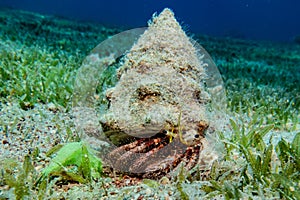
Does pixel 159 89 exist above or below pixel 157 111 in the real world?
above

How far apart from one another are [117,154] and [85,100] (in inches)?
74.1

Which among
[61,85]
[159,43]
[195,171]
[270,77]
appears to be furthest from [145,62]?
[270,77]

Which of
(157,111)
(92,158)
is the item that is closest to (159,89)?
(157,111)

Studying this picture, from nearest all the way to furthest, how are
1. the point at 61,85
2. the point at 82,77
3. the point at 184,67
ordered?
the point at 184,67
the point at 61,85
the point at 82,77

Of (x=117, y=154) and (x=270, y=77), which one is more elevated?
(x=270, y=77)

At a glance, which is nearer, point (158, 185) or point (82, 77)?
point (158, 185)

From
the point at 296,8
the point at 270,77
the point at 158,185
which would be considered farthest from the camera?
the point at 296,8

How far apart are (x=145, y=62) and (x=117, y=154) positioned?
30.3 inches

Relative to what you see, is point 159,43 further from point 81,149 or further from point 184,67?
point 81,149

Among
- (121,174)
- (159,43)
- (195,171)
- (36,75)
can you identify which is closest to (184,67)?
(159,43)

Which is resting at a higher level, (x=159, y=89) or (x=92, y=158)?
(x=159, y=89)

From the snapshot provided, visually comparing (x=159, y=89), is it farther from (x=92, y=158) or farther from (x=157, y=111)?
(x=92, y=158)

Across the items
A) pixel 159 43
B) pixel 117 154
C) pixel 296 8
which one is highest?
pixel 296 8

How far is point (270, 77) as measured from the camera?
6.79m
